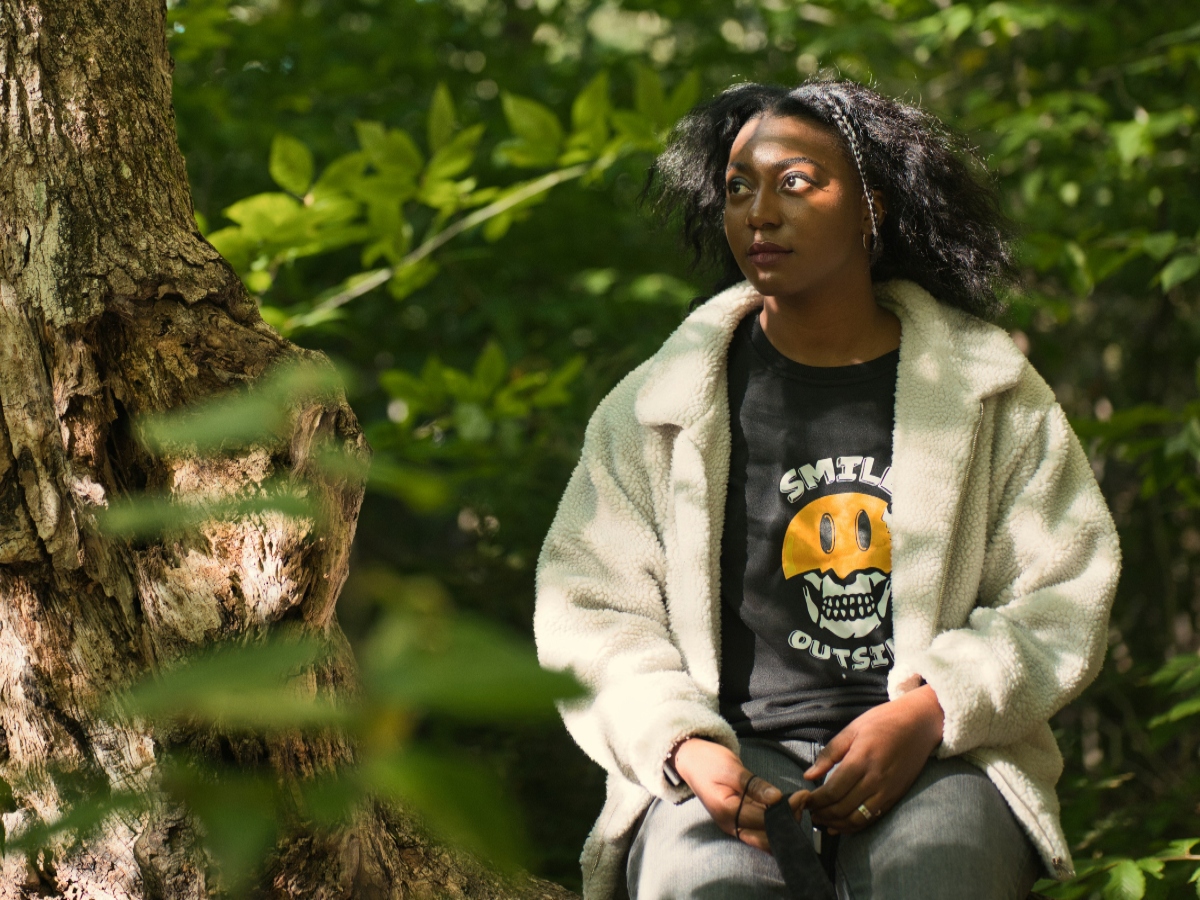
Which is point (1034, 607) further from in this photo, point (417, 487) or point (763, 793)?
point (417, 487)

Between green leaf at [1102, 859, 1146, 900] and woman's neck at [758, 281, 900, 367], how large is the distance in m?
1.01

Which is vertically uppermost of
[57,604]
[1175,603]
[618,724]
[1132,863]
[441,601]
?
[441,601]

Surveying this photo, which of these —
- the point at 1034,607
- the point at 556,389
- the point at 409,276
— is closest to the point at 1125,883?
the point at 1034,607

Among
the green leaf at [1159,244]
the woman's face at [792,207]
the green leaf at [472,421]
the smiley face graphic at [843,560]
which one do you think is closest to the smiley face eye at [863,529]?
the smiley face graphic at [843,560]

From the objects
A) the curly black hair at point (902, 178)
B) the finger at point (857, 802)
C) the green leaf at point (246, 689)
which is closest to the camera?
the green leaf at point (246, 689)

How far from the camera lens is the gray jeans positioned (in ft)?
4.71

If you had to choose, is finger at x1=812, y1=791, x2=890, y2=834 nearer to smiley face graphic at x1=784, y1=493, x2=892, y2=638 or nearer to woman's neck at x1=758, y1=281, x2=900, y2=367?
smiley face graphic at x1=784, y1=493, x2=892, y2=638

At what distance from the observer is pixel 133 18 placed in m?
1.51

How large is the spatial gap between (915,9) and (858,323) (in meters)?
2.03

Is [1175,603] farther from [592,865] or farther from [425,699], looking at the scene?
[425,699]

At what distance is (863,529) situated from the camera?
171 cm

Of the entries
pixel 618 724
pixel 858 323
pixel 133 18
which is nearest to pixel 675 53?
pixel 858 323

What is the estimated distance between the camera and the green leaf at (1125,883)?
72.8 inches

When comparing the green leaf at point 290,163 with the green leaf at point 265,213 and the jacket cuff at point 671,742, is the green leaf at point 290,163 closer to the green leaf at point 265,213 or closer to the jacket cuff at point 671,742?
the green leaf at point 265,213
